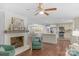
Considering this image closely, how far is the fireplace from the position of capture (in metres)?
2.75

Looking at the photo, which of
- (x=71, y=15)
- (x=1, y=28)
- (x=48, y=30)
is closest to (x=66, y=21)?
(x=71, y=15)

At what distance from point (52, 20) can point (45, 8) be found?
0.33m

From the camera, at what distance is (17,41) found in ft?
9.55

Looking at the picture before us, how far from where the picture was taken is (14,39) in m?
2.84

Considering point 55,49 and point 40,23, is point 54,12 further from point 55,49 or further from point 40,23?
point 55,49

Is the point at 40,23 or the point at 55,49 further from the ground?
the point at 40,23

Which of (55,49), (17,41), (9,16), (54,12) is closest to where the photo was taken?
(54,12)

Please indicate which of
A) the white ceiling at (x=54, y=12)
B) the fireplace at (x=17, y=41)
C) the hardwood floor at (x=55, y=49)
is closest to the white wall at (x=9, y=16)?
the white ceiling at (x=54, y=12)

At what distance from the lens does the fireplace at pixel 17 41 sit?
2.75 meters

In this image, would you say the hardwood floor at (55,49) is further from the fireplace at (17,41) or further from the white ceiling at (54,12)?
the white ceiling at (54,12)

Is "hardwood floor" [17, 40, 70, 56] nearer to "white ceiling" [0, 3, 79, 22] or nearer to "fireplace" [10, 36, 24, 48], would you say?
"fireplace" [10, 36, 24, 48]

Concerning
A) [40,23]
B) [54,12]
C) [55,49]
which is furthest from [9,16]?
[55,49]

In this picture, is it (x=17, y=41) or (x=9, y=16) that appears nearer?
(x=9, y=16)

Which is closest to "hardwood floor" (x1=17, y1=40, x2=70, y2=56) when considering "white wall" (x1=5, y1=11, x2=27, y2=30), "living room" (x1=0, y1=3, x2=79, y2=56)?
"living room" (x1=0, y1=3, x2=79, y2=56)
